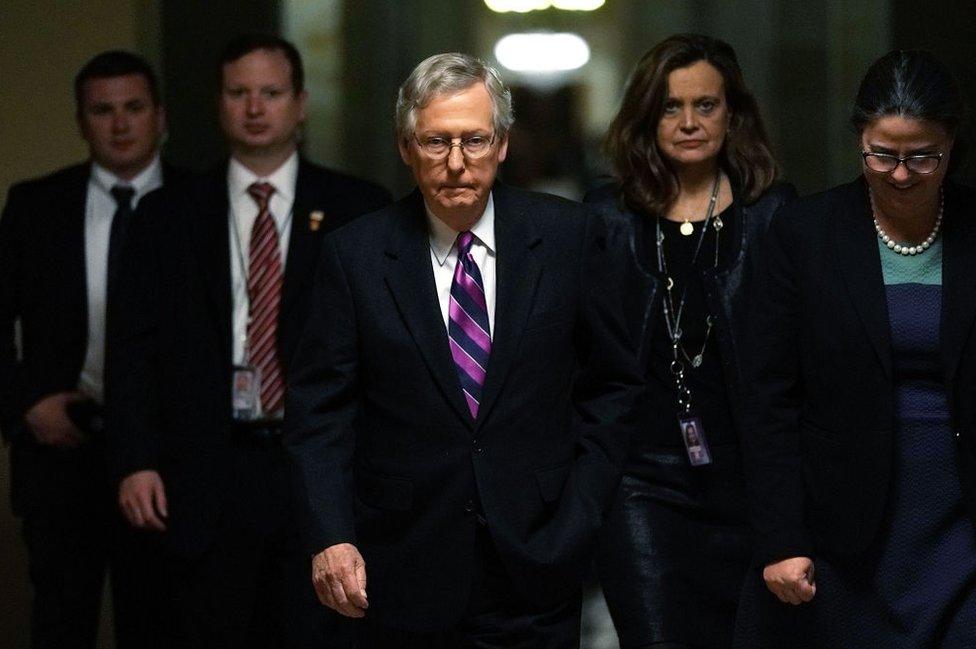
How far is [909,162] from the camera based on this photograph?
390 cm

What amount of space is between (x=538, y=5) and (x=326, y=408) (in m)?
6.07

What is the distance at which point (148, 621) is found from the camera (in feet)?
19.7

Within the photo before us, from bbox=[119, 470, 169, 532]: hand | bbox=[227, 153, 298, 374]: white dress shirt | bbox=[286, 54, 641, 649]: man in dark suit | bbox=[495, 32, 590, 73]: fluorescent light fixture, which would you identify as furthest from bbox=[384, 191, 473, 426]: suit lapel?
bbox=[495, 32, 590, 73]: fluorescent light fixture

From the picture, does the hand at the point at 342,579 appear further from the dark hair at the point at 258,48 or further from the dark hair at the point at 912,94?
the dark hair at the point at 258,48

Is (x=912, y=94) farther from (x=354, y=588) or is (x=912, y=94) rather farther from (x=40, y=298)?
(x=40, y=298)

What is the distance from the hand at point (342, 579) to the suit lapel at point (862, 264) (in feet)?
3.86

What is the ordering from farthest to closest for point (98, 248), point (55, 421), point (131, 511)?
point (98, 248)
point (55, 421)
point (131, 511)

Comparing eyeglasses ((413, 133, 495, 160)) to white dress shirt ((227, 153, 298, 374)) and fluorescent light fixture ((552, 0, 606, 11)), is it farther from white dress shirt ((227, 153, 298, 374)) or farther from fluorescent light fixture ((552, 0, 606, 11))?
fluorescent light fixture ((552, 0, 606, 11))

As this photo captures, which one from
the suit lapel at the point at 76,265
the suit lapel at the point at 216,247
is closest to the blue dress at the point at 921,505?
the suit lapel at the point at 216,247

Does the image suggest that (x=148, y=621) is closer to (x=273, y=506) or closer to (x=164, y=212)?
(x=273, y=506)

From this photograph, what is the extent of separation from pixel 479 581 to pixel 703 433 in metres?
1.05

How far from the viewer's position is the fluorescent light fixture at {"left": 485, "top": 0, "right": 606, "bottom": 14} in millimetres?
9734

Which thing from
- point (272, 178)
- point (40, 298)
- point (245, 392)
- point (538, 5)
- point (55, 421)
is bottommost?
point (55, 421)

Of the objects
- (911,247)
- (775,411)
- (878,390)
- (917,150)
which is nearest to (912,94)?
(917,150)
